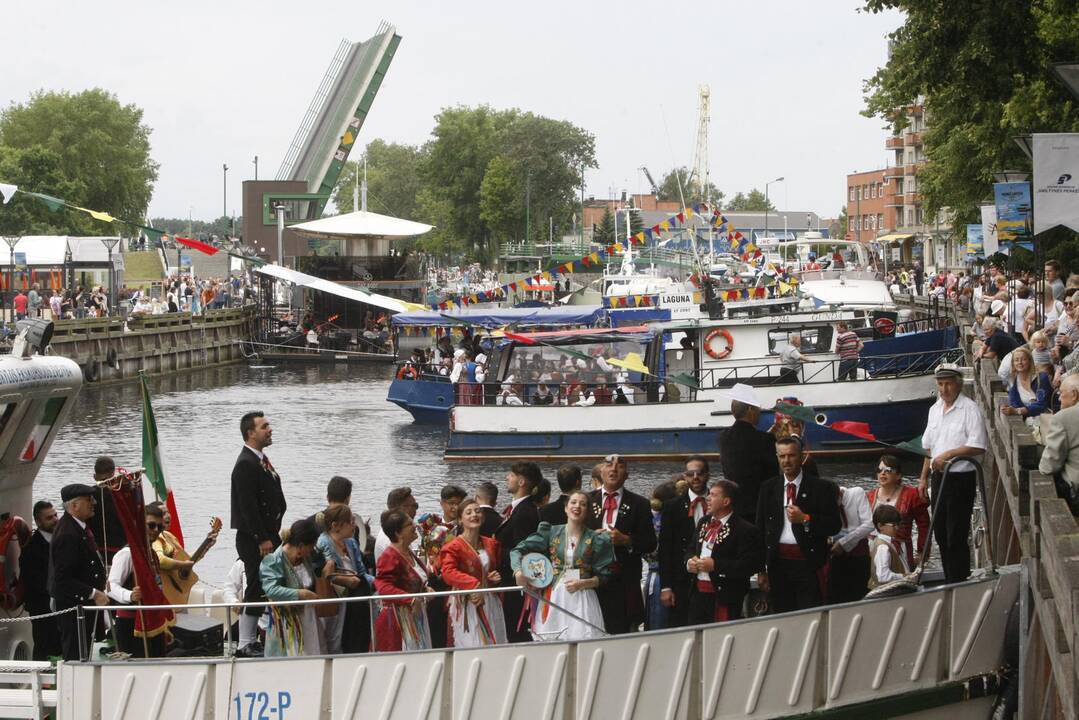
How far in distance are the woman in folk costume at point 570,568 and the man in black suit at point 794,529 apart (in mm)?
1250

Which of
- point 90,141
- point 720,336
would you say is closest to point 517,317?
point 720,336

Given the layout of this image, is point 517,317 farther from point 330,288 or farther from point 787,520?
point 787,520

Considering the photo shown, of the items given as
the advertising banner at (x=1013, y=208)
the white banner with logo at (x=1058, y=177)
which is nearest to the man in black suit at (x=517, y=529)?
the white banner with logo at (x=1058, y=177)

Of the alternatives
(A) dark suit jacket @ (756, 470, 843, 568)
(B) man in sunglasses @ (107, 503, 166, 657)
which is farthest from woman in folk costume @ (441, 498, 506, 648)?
(B) man in sunglasses @ (107, 503, 166, 657)

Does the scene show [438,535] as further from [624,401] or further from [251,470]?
[624,401]

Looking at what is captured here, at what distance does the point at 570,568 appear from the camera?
914 centimetres

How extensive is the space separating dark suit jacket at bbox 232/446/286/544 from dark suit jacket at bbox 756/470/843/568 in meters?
3.31

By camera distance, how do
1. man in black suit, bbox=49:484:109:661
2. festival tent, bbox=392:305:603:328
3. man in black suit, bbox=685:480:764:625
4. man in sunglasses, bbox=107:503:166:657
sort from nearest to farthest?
man in black suit, bbox=49:484:109:661 → man in black suit, bbox=685:480:764:625 → man in sunglasses, bbox=107:503:166:657 → festival tent, bbox=392:305:603:328

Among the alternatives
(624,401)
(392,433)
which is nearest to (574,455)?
(624,401)

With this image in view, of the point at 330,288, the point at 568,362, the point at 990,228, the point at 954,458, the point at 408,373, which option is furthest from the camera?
the point at 330,288

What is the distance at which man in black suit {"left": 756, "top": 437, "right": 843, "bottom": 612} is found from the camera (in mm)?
9672

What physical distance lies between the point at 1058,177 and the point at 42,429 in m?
9.80

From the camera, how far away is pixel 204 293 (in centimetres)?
6506

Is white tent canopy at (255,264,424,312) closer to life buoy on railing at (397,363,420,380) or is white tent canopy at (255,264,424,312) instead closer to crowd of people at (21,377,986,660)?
life buoy on railing at (397,363,420,380)
